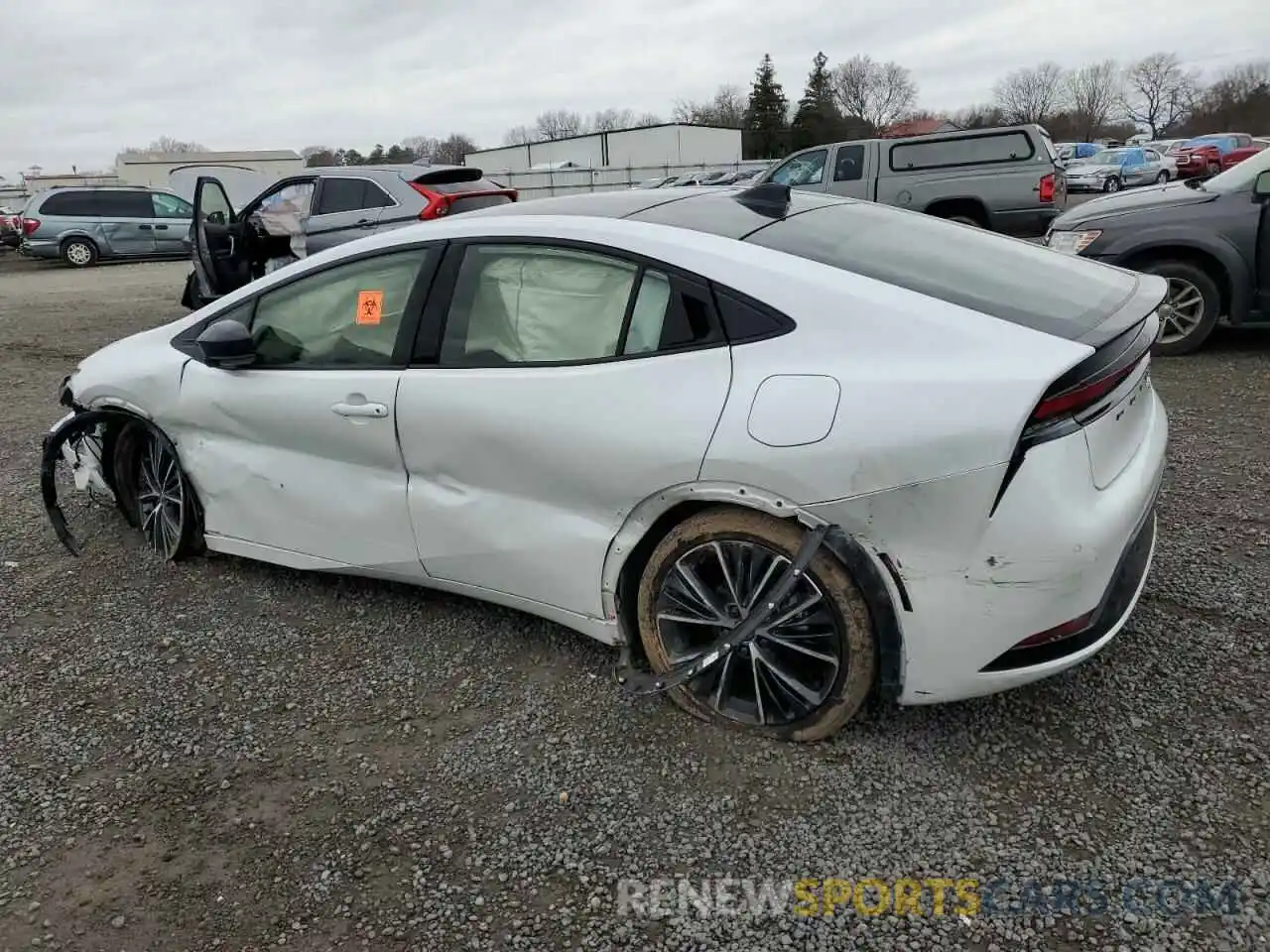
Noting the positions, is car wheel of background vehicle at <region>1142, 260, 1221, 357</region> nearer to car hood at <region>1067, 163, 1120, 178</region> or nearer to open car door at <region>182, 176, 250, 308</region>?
open car door at <region>182, 176, 250, 308</region>

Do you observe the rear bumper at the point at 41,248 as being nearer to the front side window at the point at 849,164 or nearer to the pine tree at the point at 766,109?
the front side window at the point at 849,164

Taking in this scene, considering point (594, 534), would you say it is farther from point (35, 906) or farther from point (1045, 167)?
point (1045, 167)

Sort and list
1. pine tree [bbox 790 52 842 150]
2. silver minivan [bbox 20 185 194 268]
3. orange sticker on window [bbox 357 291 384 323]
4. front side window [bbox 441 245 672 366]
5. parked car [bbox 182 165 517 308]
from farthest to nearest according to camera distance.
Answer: pine tree [bbox 790 52 842 150] → silver minivan [bbox 20 185 194 268] → parked car [bbox 182 165 517 308] → orange sticker on window [bbox 357 291 384 323] → front side window [bbox 441 245 672 366]

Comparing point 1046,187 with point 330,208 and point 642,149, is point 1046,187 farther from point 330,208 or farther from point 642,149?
point 642,149

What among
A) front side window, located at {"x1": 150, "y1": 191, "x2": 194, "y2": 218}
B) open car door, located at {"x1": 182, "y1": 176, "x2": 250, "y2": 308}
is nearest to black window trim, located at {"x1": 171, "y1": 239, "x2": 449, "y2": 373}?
open car door, located at {"x1": 182, "y1": 176, "x2": 250, "y2": 308}

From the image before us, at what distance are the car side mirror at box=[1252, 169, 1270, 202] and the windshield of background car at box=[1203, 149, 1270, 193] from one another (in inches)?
1.6

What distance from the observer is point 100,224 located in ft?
66.8

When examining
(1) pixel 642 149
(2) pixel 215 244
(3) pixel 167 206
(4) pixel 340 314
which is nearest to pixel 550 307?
(4) pixel 340 314

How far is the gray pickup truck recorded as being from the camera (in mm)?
11578

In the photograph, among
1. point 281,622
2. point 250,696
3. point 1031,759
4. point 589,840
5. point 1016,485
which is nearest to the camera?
point 1016,485

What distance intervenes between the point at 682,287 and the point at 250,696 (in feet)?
6.43

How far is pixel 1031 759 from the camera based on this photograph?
2521 millimetres

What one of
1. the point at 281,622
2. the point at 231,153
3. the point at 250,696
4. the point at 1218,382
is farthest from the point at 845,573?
the point at 231,153

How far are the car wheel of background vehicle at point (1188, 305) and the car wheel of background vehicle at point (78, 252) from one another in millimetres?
21347
